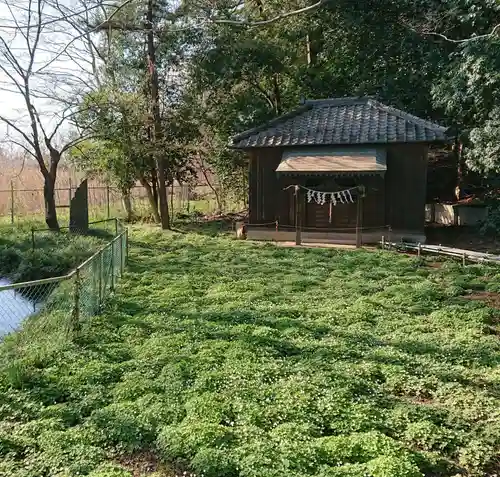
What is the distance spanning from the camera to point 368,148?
14.3 metres

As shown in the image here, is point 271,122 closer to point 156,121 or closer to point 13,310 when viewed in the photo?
point 156,121

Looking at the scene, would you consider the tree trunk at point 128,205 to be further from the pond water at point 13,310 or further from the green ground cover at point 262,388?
the green ground cover at point 262,388

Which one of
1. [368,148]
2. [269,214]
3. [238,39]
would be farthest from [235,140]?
[238,39]

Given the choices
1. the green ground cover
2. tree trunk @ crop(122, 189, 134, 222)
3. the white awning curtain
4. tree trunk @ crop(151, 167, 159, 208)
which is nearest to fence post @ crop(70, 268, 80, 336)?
the green ground cover

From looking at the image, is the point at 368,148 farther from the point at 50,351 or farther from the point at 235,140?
the point at 50,351

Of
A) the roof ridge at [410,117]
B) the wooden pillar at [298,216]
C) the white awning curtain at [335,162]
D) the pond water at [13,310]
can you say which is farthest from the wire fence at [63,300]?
the roof ridge at [410,117]

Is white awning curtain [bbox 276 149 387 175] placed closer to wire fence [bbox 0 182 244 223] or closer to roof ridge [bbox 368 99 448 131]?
roof ridge [bbox 368 99 448 131]

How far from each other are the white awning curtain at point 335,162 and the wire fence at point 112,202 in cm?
792

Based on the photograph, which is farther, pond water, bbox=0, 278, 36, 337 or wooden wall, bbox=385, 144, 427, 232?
wooden wall, bbox=385, 144, 427, 232

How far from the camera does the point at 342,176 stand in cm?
1420

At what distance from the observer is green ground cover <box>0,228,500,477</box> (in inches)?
141

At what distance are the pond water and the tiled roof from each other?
873cm

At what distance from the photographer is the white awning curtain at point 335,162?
13.4m

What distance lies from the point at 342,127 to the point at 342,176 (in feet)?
6.10
